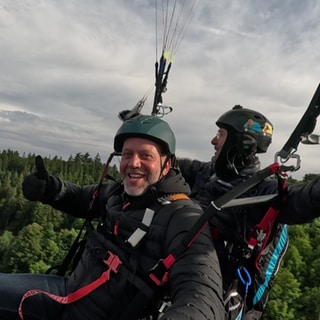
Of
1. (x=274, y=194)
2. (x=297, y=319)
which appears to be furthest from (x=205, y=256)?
(x=297, y=319)

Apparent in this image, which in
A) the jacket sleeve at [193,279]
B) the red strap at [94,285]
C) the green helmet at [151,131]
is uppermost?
the green helmet at [151,131]

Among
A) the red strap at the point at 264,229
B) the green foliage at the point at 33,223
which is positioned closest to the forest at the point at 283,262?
the green foliage at the point at 33,223

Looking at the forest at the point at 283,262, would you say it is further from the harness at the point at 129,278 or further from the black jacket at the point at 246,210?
the harness at the point at 129,278

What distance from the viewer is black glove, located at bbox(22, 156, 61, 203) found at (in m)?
3.45

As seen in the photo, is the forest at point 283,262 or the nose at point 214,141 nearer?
the nose at point 214,141

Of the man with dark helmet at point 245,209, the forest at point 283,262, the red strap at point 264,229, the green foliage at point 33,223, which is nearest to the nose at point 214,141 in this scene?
the man with dark helmet at point 245,209

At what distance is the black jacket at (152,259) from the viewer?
210cm

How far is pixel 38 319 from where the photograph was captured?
9.11 ft

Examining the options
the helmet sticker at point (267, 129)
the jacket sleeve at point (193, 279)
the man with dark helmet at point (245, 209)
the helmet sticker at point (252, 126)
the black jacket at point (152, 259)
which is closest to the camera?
the jacket sleeve at point (193, 279)

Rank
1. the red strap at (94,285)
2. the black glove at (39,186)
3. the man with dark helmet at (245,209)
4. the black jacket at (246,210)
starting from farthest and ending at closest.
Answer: the black glove at (39,186) → the man with dark helmet at (245,209) → the black jacket at (246,210) → the red strap at (94,285)

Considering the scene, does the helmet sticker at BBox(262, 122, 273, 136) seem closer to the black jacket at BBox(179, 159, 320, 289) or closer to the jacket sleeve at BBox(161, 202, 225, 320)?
the black jacket at BBox(179, 159, 320, 289)

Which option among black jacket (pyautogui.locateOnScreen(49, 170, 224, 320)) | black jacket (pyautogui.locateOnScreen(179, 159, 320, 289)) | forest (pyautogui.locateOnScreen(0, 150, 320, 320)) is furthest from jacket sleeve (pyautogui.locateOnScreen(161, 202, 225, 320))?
forest (pyautogui.locateOnScreen(0, 150, 320, 320))

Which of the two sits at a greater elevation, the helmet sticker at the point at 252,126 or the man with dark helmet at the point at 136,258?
the helmet sticker at the point at 252,126

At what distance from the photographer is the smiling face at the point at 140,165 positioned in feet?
9.56
